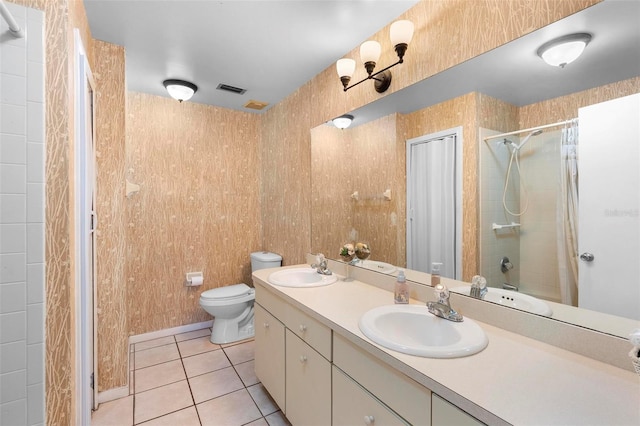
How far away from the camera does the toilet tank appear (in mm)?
2869

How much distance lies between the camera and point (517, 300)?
1.14 meters

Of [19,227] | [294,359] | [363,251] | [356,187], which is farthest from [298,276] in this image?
[19,227]

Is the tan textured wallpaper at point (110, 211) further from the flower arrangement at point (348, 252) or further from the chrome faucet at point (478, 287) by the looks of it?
the chrome faucet at point (478, 287)

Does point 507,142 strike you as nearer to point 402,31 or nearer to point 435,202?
point 435,202

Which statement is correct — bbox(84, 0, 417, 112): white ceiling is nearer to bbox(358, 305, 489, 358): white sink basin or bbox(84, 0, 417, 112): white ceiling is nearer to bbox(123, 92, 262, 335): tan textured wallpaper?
bbox(123, 92, 262, 335): tan textured wallpaper

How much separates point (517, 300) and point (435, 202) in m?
0.56

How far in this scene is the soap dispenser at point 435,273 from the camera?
1.37 meters

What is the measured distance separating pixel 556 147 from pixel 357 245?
1174 mm

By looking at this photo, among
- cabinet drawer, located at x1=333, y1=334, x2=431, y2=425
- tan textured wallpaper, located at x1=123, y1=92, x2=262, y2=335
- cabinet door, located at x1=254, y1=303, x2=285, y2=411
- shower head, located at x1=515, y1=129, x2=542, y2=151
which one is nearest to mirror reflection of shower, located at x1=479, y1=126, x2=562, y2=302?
shower head, located at x1=515, y1=129, x2=542, y2=151

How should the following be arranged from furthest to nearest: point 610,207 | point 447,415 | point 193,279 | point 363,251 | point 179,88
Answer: point 193,279 → point 179,88 → point 363,251 → point 610,207 → point 447,415

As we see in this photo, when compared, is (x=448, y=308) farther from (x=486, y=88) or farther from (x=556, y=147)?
(x=486, y=88)

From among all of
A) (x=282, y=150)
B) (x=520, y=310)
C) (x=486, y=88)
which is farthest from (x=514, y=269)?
(x=282, y=150)

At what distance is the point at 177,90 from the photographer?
2449mm

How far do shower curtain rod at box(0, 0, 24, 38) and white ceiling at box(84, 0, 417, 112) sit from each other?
2.28 ft
